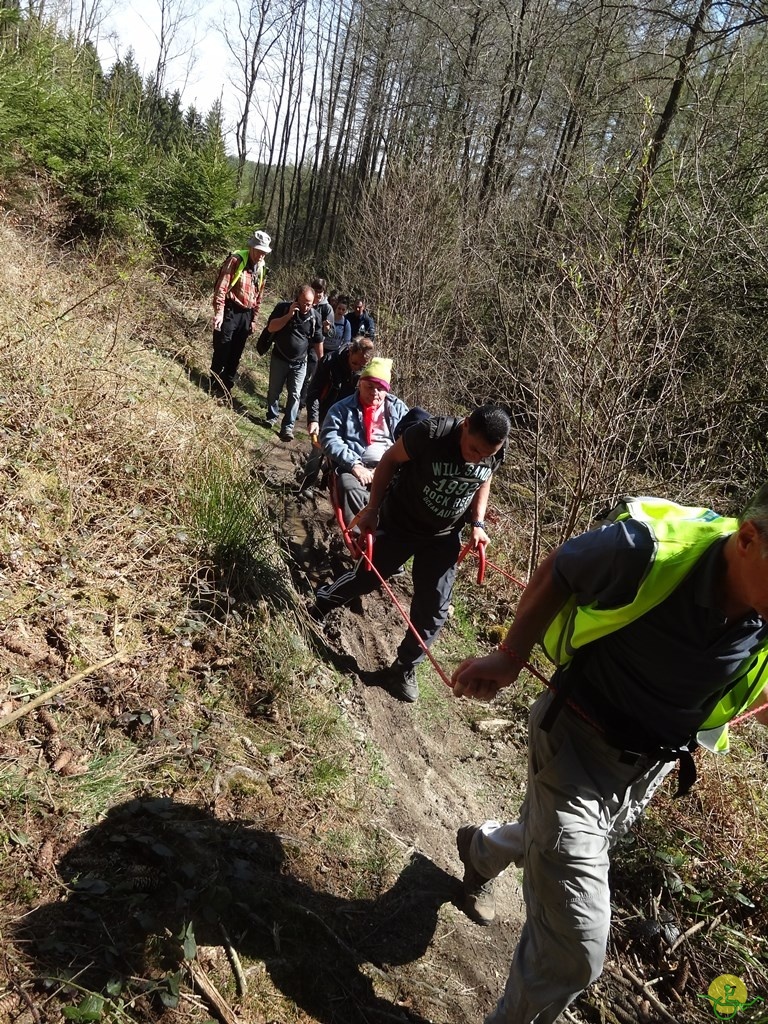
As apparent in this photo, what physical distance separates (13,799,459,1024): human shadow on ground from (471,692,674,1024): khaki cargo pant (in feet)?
1.92

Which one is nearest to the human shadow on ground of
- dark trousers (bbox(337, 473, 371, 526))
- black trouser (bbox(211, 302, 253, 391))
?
dark trousers (bbox(337, 473, 371, 526))

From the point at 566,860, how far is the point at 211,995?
3.92 feet

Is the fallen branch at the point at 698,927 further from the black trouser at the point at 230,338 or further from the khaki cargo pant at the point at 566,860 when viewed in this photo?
the black trouser at the point at 230,338

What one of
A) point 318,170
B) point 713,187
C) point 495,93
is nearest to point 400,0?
point 495,93

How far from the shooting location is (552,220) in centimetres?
1300

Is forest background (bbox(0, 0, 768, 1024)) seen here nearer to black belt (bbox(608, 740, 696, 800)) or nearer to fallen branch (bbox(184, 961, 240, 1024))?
fallen branch (bbox(184, 961, 240, 1024))

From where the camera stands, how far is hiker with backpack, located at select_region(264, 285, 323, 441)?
8.11m

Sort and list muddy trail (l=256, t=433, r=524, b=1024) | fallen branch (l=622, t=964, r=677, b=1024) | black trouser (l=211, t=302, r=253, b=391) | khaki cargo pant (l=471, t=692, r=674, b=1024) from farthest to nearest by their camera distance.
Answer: black trouser (l=211, t=302, r=253, b=391), fallen branch (l=622, t=964, r=677, b=1024), muddy trail (l=256, t=433, r=524, b=1024), khaki cargo pant (l=471, t=692, r=674, b=1024)

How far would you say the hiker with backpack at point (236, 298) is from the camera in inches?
321

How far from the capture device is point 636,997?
9.55 ft

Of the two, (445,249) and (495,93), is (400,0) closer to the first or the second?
(495,93)

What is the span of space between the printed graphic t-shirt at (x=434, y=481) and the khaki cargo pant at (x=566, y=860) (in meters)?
1.91

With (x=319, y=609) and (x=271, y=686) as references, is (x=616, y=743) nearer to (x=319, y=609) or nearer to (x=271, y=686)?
(x=271, y=686)

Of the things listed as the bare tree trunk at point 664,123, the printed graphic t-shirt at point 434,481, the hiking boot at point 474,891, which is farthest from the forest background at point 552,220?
the hiking boot at point 474,891
